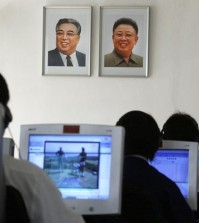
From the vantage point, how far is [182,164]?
2199mm

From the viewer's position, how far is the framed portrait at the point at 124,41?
4180 mm

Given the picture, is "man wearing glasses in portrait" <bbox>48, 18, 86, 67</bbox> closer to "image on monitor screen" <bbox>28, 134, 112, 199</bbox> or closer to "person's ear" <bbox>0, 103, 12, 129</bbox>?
"image on monitor screen" <bbox>28, 134, 112, 199</bbox>

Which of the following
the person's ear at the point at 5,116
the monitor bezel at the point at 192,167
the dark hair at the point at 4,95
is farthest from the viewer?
the monitor bezel at the point at 192,167

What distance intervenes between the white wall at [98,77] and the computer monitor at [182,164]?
6.53 ft

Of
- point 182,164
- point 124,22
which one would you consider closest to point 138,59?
point 124,22

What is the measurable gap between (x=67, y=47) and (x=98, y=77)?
378 mm

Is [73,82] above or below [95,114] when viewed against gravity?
above

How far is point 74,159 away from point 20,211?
2.24ft

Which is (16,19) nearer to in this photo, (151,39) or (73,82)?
(73,82)

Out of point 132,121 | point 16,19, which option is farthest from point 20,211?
point 16,19

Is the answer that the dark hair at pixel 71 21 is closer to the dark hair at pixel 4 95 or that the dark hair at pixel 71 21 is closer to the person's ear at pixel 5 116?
the dark hair at pixel 4 95

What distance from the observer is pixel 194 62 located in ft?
13.7

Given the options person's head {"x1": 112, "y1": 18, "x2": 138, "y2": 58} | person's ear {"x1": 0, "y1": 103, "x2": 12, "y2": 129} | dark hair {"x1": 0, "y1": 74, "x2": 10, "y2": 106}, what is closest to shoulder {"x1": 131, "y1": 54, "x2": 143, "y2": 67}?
person's head {"x1": 112, "y1": 18, "x2": 138, "y2": 58}

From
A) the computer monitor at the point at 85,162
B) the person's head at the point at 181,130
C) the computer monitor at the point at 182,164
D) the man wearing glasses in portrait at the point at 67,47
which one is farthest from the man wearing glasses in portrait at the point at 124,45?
the computer monitor at the point at 85,162
